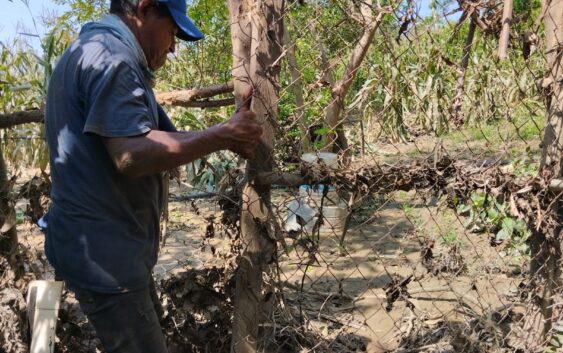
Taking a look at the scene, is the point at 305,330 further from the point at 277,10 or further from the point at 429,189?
the point at 277,10

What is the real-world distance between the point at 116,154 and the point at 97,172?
0.17 m

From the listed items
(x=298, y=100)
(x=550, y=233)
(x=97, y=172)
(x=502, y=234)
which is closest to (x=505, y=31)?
(x=550, y=233)

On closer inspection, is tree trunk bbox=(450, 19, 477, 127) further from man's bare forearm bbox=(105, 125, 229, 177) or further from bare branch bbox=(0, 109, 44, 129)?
bare branch bbox=(0, 109, 44, 129)

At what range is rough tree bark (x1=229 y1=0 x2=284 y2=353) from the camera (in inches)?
78.9

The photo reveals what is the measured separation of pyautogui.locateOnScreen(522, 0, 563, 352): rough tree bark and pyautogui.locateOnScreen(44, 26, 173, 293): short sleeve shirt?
1414 mm

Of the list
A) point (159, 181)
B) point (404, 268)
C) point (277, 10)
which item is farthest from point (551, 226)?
point (404, 268)

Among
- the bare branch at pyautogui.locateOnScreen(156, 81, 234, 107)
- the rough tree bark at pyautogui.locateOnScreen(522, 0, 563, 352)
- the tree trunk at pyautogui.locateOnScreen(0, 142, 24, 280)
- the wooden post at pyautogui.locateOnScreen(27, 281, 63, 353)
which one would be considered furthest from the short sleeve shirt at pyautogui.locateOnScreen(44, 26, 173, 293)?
the rough tree bark at pyautogui.locateOnScreen(522, 0, 563, 352)

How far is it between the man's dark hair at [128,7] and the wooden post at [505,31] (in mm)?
1057

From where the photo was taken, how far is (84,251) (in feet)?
5.93

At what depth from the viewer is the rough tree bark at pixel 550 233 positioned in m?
1.99

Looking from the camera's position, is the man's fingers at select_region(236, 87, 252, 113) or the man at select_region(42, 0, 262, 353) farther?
the man's fingers at select_region(236, 87, 252, 113)

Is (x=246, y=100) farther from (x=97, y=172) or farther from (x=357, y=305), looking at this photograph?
(x=357, y=305)

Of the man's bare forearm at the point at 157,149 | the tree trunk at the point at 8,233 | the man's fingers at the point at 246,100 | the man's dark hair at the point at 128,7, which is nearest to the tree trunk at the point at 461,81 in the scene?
the man's fingers at the point at 246,100

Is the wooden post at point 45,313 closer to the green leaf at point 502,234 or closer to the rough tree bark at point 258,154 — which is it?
the rough tree bark at point 258,154
